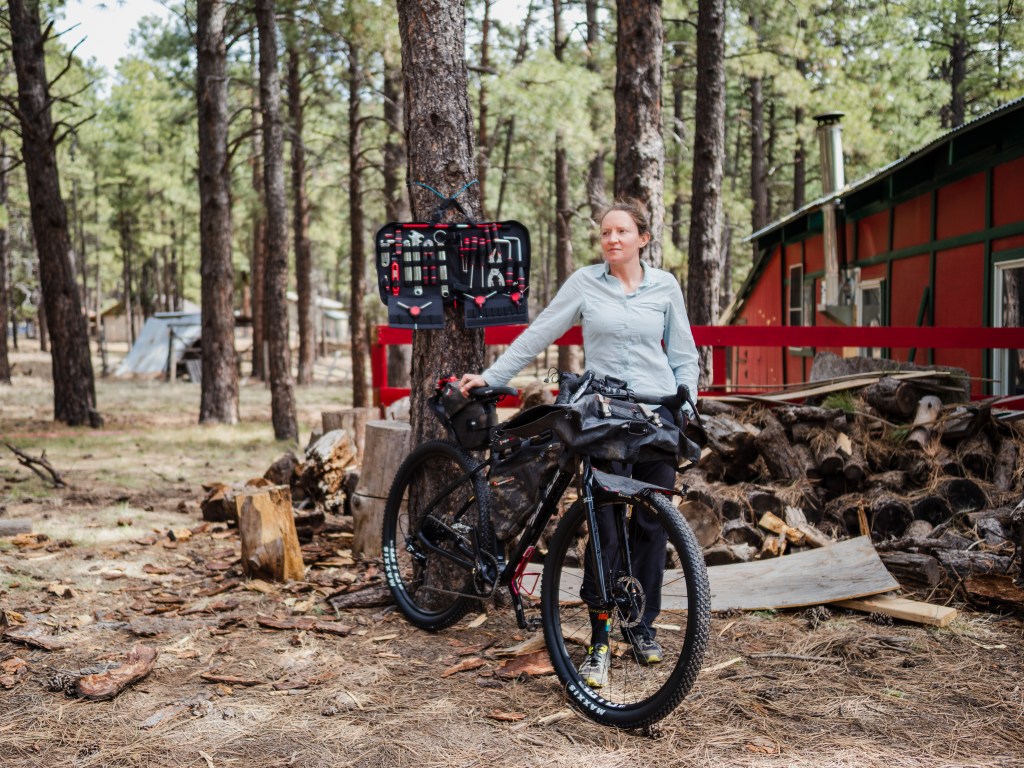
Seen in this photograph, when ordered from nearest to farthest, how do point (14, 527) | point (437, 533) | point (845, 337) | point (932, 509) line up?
point (437, 533) < point (932, 509) < point (14, 527) < point (845, 337)

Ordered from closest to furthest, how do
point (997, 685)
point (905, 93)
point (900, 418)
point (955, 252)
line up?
point (997, 685) < point (900, 418) < point (955, 252) < point (905, 93)

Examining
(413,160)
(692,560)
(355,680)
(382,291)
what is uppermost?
(413,160)

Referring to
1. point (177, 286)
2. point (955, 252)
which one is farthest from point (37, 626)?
point (177, 286)

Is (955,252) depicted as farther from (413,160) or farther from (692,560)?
(692,560)

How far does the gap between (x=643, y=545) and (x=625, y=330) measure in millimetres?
963

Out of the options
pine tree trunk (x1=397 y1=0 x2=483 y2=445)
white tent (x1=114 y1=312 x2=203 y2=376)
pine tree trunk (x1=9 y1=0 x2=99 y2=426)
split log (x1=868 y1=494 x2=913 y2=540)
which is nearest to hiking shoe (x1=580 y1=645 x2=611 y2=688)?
pine tree trunk (x1=397 y1=0 x2=483 y2=445)

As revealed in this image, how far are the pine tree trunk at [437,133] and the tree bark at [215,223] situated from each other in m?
10.7

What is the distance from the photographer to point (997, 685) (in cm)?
397

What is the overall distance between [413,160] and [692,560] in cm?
274

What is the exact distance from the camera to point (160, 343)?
32.6m

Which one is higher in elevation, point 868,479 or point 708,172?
point 708,172

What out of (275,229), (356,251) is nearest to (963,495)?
(275,229)

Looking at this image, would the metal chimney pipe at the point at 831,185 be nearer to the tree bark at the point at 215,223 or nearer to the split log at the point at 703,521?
the split log at the point at 703,521

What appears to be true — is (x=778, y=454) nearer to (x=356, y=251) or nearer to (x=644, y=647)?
(x=644, y=647)
